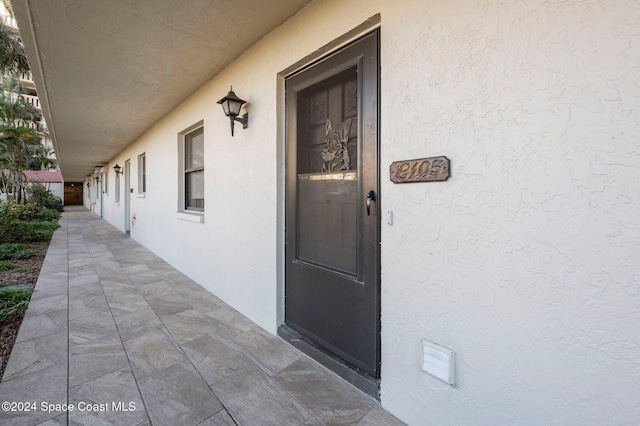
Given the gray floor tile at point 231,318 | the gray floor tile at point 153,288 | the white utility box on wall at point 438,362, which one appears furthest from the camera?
the gray floor tile at point 153,288

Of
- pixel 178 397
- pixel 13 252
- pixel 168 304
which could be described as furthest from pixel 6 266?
pixel 178 397

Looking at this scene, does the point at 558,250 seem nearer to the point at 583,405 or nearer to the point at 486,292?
the point at 486,292

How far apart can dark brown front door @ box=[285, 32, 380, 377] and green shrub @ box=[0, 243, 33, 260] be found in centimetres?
581

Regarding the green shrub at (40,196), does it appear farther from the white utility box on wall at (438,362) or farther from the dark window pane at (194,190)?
the white utility box on wall at (438,362)

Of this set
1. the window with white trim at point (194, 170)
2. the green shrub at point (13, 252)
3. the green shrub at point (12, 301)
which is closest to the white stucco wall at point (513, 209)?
the window with white trim at point (194, 170)

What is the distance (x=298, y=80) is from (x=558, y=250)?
2.01 meters

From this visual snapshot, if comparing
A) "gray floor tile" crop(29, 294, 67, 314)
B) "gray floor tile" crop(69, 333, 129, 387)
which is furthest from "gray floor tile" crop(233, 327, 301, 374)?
"gray floor tile" crop(29, 294, 67, 314)

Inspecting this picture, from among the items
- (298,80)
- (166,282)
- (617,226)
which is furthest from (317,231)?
(166,282)

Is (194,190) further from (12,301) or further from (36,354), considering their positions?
(36,354)

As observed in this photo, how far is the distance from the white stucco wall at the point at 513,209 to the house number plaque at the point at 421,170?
0.11 ft

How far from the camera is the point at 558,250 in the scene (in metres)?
1.05

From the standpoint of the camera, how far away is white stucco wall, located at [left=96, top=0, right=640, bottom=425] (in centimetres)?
95

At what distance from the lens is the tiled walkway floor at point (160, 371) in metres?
1.55

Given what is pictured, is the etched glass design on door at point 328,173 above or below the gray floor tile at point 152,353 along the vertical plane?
above
